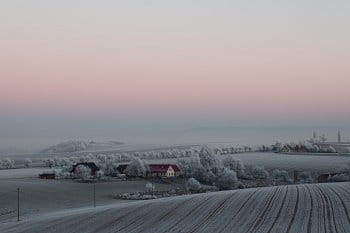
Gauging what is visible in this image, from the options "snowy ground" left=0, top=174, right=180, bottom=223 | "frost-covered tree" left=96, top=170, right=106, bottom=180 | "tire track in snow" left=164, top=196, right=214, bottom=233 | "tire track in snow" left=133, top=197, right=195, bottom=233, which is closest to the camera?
"tire track in snow" left=164, top=196, right=214, bottom=233

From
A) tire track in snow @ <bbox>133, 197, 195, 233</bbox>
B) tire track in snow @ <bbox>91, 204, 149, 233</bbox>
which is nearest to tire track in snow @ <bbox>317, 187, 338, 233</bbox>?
tire track in snow @ <bbox>133, 197, 195, 233</bbox>

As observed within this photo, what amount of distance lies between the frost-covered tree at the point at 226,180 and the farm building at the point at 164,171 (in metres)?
13.0

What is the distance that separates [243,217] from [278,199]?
955cm

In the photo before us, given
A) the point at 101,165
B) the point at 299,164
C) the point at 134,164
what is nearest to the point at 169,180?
the point at 134,164

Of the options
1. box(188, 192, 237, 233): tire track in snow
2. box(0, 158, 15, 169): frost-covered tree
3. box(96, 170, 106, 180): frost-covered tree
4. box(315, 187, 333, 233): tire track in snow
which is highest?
box(0, 158, 15, 169): frost-covered tree

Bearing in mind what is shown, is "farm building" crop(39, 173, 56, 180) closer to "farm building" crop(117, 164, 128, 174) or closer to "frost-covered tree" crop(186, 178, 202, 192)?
"farm building" crop(117, 164, 128, 174)

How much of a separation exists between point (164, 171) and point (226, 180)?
19701mm

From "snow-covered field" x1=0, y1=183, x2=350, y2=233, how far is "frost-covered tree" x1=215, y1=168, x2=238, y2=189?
165ft

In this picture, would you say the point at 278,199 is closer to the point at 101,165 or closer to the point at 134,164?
the point at 134,164

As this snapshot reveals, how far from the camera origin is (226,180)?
104 m

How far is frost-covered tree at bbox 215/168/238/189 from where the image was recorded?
331ft

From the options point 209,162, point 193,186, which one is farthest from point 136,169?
point 193,186

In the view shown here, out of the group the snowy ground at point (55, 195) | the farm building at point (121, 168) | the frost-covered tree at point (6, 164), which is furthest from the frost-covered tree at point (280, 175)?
the frost-covered tree at point (6, 164)

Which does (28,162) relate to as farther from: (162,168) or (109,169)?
(162,168)
